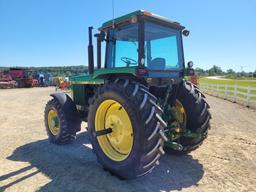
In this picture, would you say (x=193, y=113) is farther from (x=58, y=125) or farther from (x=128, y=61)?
(x=58, y=125)

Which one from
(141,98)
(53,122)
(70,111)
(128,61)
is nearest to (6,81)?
(53,122)

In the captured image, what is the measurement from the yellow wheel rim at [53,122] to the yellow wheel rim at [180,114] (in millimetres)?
2562

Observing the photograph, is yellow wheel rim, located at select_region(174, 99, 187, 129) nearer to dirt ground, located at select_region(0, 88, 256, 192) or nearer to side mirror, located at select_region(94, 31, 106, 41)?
dirt ground, located at select_region(0, 88, 256, 192)

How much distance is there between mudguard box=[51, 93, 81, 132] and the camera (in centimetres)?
514

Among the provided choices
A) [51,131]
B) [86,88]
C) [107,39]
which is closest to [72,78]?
[86,88]

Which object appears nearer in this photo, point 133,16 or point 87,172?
point 133,16

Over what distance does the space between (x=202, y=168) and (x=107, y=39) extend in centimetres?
268

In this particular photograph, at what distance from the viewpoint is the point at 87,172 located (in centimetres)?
377

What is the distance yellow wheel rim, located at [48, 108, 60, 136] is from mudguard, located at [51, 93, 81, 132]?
11.5 inches

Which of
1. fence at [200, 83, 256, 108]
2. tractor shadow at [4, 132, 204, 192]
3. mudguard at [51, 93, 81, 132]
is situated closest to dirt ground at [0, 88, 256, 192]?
tractor shadow at [4, 132, 204, 192]

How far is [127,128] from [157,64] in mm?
1172

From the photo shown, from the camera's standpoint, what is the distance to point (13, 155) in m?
4.62

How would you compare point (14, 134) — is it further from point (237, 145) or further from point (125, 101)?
point (237, 145)

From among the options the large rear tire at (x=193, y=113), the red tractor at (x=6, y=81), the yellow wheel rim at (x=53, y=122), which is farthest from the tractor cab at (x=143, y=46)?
the red tractor at (x=6, y=81)
